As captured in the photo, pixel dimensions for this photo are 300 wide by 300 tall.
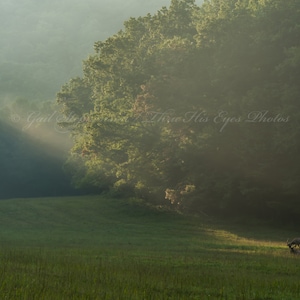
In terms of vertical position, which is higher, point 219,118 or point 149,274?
point 219,118

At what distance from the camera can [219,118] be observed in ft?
153

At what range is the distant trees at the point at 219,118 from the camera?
42.6 metres

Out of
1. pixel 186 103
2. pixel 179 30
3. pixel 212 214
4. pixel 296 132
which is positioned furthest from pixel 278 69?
pixel 179 30

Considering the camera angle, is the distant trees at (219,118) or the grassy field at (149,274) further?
the distant trees at (219,118)

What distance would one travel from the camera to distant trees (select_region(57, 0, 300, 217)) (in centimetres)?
4259

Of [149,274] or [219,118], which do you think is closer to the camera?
[149,274]

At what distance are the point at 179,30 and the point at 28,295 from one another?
5626 cm

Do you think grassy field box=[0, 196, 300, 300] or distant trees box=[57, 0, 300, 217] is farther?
distant trees box=[57, 0, 300, 217]

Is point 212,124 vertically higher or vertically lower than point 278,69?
lower

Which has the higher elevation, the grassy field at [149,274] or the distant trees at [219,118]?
the distant trees at [219,118]

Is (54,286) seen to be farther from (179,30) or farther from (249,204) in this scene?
(179,30)

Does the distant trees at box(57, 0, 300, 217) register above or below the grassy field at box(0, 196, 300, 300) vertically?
above

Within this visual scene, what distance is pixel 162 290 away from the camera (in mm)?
13516

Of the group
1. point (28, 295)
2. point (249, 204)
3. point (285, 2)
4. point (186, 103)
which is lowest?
point (28, 295)
